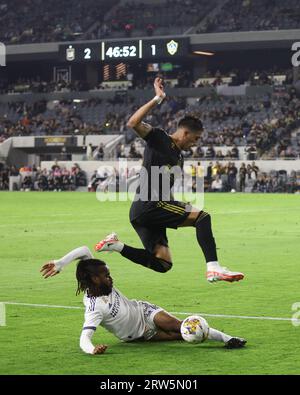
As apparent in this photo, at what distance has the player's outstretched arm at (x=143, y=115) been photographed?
9484 mm

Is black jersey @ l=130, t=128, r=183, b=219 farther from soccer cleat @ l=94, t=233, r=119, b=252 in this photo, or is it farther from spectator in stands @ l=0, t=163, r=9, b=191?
spectator in stands @ l=0, t=163, r=9, b=191

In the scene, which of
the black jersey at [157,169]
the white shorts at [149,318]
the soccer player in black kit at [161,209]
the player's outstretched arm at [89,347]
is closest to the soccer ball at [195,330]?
the white shorts at [149,318]

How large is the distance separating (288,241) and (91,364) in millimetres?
14138

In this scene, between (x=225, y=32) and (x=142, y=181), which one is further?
(x=225, y=32)

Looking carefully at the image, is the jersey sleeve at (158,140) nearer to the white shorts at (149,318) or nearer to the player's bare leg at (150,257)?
the player's bare leg at (150,257)

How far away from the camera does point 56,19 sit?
77.2 meters

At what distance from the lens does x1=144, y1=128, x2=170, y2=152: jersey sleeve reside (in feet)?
33.1

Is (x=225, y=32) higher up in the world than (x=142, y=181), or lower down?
higher up

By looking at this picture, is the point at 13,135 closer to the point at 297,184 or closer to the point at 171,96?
the point at 171,96

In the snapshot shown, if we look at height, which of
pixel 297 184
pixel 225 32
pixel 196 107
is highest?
pixel 225 32

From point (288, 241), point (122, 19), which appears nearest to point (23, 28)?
point (122, 19)

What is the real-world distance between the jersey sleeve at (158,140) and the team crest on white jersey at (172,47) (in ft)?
185

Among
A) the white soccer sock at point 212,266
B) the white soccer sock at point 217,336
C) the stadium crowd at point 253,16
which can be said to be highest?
the stadium crowd at point 253,16
